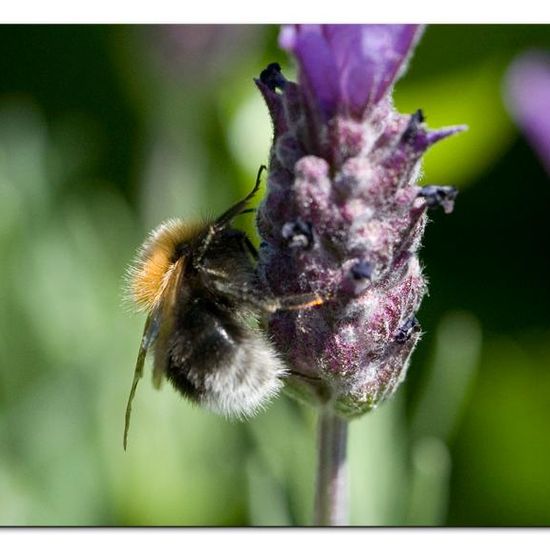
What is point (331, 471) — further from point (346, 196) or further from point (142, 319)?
point (142, 319)

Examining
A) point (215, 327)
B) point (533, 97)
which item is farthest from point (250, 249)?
point (533, 97)

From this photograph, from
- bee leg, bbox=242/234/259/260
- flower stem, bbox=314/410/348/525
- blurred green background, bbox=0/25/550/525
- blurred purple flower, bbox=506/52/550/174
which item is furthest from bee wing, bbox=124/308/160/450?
blurred purple flower, bbox=506/52/550/174

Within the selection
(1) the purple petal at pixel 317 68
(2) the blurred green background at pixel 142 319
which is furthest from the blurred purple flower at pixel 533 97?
(1) the purple petal at pixel 317 68

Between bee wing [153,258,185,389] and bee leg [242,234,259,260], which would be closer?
bee wing [153,258,185,389]

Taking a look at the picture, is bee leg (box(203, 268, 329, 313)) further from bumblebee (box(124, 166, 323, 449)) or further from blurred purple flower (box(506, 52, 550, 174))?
blurred purple flower (box(506, 52, 550, 174))
